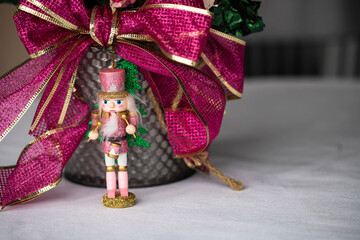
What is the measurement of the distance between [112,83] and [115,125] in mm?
48

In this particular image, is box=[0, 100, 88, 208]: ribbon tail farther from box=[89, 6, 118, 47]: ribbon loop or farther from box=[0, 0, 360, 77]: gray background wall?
box=[0, 0, 360, 77]: gray background wall

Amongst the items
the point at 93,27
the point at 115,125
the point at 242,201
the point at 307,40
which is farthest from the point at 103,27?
the point at 307,40

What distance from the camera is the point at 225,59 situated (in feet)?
1.85

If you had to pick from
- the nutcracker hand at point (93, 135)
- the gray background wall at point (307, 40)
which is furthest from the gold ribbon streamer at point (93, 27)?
the gray background wall at point (307, 40)

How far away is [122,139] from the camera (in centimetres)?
51

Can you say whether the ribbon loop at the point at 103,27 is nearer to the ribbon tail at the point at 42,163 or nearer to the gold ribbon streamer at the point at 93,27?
the gold ribbon streamer at the point at 93,27

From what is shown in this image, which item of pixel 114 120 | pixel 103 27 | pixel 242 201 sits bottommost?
pixel 242 201

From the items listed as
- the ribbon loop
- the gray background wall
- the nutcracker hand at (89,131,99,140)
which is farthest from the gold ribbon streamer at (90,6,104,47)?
the gray background wall

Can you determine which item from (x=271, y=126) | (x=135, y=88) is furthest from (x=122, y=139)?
(x=271, y=126)

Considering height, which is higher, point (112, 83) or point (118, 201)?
point (112, 83)

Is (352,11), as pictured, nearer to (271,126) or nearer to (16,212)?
(271,126)

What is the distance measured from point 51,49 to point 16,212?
193 mm

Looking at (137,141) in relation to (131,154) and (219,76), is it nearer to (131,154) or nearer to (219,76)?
(131,154)

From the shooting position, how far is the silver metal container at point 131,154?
0.54 m
